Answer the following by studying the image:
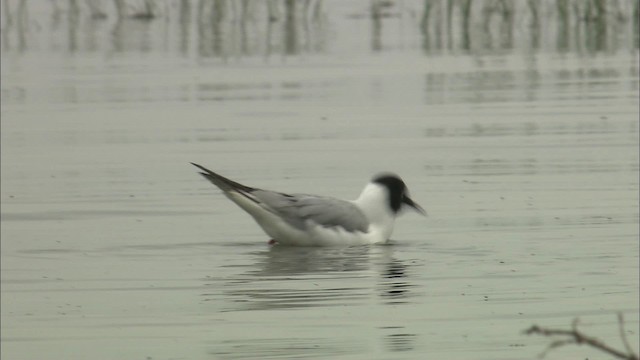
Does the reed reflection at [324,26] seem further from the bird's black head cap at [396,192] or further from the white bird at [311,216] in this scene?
the white bird at [311,216]

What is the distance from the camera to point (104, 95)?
18359 mm

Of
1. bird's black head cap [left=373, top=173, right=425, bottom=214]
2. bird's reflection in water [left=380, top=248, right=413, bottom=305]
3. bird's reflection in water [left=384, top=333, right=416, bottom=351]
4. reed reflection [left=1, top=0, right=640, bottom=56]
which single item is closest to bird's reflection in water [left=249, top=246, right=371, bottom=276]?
bird's reflection in water [left=380, top=248, right=413, bottom=305]

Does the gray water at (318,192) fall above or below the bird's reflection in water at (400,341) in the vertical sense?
below

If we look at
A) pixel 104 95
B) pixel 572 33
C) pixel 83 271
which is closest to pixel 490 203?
pixel 83 271

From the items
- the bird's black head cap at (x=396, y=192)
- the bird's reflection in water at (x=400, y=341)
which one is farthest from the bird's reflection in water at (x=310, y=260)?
the bird's reflection in water at (x=400, y=341)

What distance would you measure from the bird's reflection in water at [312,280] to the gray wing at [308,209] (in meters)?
0.16

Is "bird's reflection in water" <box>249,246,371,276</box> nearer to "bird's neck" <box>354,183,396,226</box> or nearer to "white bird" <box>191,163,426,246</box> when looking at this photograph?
"white bird" <box>191,163,426,246</box>

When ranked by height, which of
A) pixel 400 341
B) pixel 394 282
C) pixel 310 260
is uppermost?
pixel 400 341

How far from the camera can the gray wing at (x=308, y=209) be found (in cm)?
1145

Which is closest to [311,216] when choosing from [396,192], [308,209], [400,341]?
[308,209]

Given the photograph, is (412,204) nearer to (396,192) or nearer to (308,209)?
(396,192)

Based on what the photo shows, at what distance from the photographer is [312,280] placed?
1005 centimetres

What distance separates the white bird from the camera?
1139cm

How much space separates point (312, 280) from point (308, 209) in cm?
146
